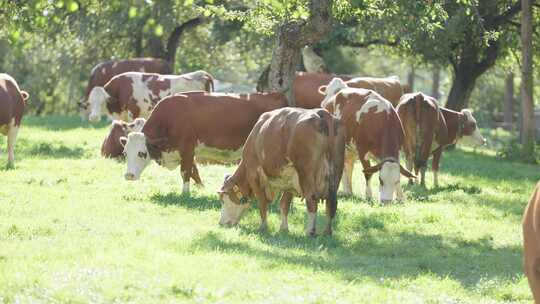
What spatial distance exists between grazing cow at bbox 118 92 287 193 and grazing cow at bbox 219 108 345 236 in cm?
335

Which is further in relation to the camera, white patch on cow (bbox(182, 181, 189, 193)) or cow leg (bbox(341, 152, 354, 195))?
cow leg (bbox(341, 152, 354, 195))

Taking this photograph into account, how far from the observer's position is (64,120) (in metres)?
32.8

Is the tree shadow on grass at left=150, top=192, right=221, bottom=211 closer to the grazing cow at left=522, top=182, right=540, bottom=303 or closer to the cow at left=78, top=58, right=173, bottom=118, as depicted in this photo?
the grazing cow at left=522, top=182, right=540, bottom=303

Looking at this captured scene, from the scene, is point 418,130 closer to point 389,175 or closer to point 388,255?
point 389,175

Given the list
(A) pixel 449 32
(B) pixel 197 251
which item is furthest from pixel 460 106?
(B) pixel 197 251

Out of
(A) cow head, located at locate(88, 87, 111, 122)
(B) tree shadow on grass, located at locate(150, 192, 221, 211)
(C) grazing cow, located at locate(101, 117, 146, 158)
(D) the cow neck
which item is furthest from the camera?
(A) cow head, located at locate(88, 87, 111, 122)

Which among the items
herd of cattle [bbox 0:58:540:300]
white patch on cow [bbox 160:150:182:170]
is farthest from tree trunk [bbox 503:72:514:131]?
white patch on cow [bbox 160:150:182:170]

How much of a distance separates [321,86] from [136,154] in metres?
10.0

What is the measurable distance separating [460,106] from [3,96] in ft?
54.1

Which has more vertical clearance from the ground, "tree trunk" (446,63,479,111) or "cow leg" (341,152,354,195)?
"tree trunk" (446,63,479,111)

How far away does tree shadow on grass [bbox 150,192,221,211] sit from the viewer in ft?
51.4

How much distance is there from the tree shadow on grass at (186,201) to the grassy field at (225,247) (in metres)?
0.02

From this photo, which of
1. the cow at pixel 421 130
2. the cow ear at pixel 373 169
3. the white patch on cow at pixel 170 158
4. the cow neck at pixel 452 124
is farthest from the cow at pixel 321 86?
the cow ear at pixel 373 169

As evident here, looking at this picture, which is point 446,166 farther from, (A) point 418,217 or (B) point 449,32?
(A) point 418,217
